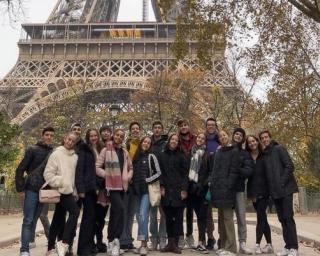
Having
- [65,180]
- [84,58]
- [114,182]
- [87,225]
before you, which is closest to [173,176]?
[114,182]

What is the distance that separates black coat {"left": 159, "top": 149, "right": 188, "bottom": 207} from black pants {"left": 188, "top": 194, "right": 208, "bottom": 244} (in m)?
0.41

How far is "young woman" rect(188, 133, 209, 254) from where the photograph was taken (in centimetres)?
759

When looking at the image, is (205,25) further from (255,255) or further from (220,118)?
(220,118)

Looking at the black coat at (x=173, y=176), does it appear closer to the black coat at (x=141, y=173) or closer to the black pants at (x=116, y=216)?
the black coat at (x=141, y=173)

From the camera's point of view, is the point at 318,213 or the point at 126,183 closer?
the point at 126,183

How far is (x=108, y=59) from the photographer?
4534 centimetres

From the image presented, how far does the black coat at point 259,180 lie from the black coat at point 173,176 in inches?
41.9

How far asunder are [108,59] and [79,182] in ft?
129

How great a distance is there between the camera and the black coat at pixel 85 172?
682 centimetres

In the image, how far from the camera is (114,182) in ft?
23.0

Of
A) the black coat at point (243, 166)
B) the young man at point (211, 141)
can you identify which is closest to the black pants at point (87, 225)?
the young man at point (211, 141)

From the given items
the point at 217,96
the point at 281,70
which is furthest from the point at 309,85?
the point at 217,96

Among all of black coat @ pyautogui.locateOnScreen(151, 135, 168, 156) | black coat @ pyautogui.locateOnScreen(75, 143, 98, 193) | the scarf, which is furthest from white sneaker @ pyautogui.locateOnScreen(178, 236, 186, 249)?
black coat @ pyautogui.locateOnScreen(75, 143, 98, 193)

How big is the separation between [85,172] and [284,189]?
2.91 meters
